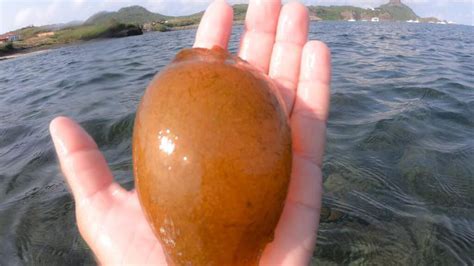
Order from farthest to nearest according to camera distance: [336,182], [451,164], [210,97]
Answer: [451,164], [336,182], [210,97]

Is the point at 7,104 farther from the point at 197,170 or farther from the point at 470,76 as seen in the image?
the point at 470,76

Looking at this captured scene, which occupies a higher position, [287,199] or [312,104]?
[312,104]

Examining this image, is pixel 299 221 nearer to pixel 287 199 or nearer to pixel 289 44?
pixel 287 199

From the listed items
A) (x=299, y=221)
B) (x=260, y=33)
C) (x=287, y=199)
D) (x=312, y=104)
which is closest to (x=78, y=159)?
(x=287, y=199)

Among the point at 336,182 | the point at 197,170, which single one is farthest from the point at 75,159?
the point at 336,182

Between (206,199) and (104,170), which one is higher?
(206,199)

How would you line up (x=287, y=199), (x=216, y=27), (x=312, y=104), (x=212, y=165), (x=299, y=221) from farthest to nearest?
(x=216, y=27) < (x=312, y=104) < (x=287, y=199) < (x=299, y=221) < (x=212, y=165)

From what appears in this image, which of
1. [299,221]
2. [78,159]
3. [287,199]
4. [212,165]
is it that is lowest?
[299,221]
